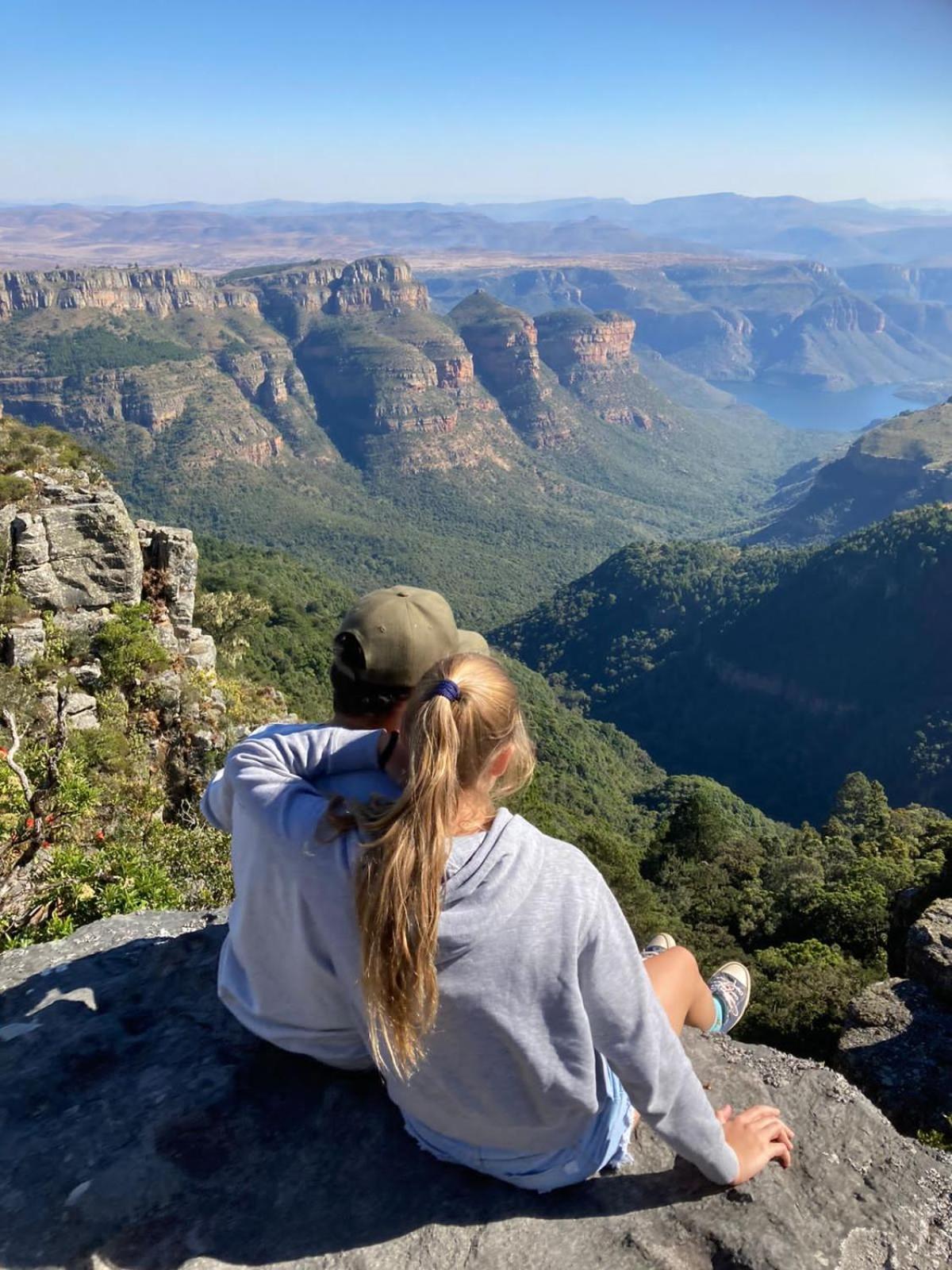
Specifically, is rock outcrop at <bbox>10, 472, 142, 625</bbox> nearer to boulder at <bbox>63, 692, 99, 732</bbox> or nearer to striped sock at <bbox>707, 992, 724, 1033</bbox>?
boulder at <bbox>63, 692, 99, 732</bbox>

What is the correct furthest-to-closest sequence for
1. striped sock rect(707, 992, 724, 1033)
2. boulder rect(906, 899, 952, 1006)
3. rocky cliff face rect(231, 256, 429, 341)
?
rocky cliff face rect(231, 256, 429, 341) → boulder rect(906, 899, 952, 1006) → striped sock rect(707, 992, 724, 1033)

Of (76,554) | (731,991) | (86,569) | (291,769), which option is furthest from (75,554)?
(731,991)

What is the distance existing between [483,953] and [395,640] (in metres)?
1.26

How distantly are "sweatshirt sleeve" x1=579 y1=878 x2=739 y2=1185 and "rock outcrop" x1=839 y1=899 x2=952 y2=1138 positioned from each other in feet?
17.4

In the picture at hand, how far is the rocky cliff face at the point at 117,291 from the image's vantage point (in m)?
120

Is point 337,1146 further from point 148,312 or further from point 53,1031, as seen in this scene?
point 148,312

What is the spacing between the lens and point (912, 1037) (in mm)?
8539

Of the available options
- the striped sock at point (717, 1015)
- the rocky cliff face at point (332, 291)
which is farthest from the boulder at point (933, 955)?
the rocky cliff face at point (332, 291)

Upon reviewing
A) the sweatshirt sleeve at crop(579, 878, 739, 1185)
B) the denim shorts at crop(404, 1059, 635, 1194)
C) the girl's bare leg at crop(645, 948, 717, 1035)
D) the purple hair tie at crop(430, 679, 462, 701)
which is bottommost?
the denim shorts at crop(404, 1059, 635, 1194)

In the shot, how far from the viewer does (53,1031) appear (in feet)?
13.6

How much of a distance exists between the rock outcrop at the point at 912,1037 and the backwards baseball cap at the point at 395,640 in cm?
639

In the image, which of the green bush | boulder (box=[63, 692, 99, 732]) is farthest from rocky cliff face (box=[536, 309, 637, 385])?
boulder (box=[63, 692, 99, 732])

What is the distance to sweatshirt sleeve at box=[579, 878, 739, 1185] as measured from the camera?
269 centimetres

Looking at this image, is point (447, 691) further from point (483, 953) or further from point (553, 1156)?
point (553, 1156)
